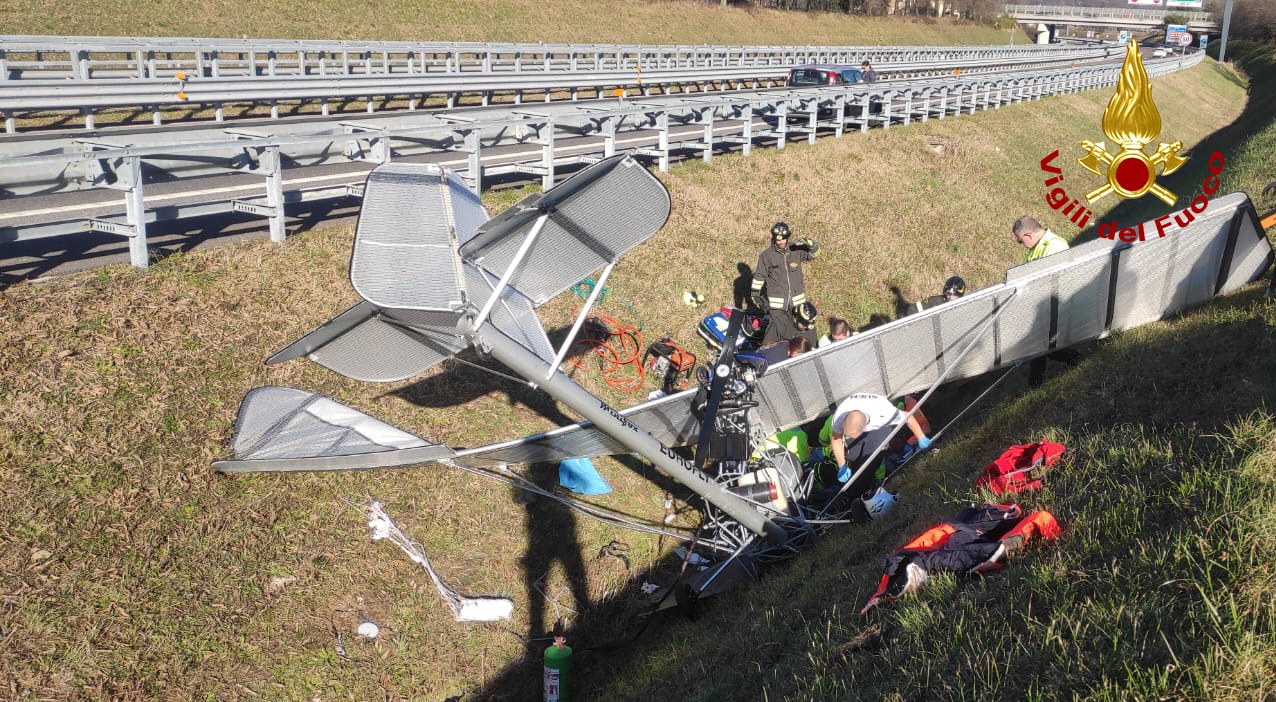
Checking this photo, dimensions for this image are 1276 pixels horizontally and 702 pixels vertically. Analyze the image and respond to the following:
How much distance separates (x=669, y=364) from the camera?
36.2 ft

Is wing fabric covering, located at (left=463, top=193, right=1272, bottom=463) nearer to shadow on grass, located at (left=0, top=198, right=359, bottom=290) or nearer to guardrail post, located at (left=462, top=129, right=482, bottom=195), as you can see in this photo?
guardrail post, located at (left=462, top=129, right=482, bottom=195)

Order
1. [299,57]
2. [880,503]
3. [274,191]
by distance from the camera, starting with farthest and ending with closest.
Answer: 1. [299,57]
2. [274,191]
3. [880,503]

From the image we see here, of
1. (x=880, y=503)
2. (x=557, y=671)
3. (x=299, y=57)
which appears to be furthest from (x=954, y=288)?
(x=299, y=57)

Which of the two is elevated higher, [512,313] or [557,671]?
[512,313]

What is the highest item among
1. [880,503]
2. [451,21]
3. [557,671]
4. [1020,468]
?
[451,21]

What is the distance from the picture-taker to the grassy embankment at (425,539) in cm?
427

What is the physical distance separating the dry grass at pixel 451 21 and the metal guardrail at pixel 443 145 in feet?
68.2

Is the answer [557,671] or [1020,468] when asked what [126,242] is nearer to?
[557,671]

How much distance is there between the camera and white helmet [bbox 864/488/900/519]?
7.50 meters

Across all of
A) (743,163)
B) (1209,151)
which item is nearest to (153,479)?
(743,163)

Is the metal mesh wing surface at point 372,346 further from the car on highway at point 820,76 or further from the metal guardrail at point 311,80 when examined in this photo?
the car on highway at point 820,76

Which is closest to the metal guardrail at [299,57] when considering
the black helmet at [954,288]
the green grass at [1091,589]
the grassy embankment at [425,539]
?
the grassy embankment at [425,539]

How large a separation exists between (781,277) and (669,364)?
6.45ft

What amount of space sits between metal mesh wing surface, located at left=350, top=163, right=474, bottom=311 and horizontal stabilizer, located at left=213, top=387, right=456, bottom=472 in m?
A: 1.43
